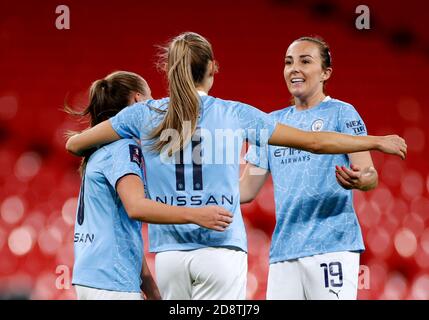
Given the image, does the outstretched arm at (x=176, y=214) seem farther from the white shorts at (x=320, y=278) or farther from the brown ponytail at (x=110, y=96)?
the white shorts at (x=320, y=278)

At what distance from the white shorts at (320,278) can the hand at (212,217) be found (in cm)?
68

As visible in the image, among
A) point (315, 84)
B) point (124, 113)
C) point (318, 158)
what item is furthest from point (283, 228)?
point (124, 113)

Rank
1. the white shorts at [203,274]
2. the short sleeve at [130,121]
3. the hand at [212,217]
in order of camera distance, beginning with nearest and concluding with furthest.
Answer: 1. the hand at [212,217]
2. the white shorts at [203,274]
3. the short sleeve at [130,121]

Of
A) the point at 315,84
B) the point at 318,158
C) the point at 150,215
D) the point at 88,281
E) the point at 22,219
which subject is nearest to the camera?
the point at 150,215

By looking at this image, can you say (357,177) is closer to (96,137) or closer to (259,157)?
(259,157)

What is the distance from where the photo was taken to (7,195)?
4.46 metres

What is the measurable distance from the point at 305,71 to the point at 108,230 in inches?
42.7

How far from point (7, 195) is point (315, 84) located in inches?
89.7

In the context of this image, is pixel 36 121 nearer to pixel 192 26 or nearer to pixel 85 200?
pixel 192 26

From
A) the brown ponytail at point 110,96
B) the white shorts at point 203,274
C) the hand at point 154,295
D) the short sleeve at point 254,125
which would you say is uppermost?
the brown ponytail at point 110,96

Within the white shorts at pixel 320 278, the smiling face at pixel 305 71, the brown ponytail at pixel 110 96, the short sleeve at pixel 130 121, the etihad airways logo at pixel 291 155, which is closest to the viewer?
the short sleeve at pixel 130 121

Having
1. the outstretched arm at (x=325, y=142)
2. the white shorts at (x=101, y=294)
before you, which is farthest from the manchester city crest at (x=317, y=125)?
the white shorts at (x=101, y=294)

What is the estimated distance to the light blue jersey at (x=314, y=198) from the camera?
2627 mm

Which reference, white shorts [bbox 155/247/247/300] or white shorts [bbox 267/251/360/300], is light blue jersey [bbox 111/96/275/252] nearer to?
white shorts [bbox 155/247/247/300]
